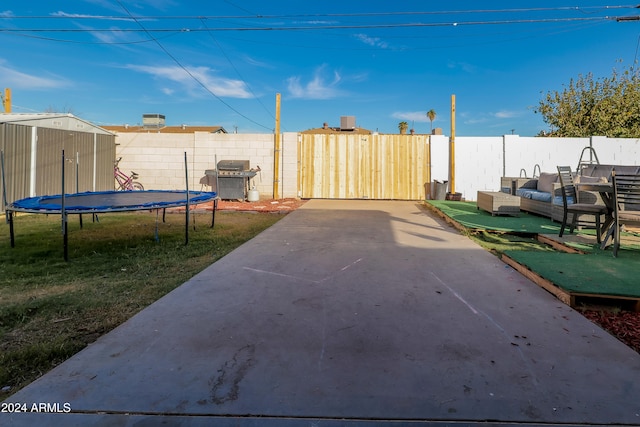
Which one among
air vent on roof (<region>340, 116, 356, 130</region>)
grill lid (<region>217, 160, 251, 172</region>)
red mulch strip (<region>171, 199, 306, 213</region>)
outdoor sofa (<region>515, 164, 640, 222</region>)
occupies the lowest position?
red mulch strip (<region>171, 199, 306, 213</region>)

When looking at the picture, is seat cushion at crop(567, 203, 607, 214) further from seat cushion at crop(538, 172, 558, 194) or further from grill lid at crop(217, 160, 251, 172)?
grill lid at crop(217, 160, 251, 172)

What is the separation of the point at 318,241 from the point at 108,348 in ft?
Answer: 10.6

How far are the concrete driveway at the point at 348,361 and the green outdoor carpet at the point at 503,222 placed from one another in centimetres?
273

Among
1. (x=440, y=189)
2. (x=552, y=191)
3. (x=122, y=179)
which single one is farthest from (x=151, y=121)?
(x=552, y=191)

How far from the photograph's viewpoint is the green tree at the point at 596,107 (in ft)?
50.9

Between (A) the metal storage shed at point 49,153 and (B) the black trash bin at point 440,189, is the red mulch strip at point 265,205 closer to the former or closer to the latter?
(A) the metal storage shed at point 49,153

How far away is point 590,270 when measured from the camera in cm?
312

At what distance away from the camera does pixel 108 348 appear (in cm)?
188

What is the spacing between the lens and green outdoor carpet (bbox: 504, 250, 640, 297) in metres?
2.61

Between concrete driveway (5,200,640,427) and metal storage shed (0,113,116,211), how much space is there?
6.42 metres

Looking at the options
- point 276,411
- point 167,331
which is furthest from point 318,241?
point 276,411

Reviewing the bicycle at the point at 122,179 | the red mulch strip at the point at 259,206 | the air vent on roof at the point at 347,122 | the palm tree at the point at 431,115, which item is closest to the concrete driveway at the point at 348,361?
the red mulch strip at the point at 259,206

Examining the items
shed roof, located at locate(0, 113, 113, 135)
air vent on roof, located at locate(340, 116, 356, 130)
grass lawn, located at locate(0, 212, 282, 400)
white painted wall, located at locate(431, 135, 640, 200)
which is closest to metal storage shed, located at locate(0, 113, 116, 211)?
shed roof, located at locate(0, 113, 113, 135)

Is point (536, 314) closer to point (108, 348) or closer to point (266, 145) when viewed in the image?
point (108, 348)
